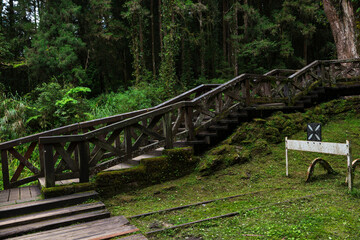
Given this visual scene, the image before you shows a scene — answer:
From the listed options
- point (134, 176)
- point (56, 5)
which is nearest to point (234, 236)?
point (134, 176)

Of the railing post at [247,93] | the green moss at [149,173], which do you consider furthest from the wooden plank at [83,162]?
the railing post at [247,93]

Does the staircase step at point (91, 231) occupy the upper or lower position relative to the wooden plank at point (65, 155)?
lower

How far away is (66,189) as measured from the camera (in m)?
5.53

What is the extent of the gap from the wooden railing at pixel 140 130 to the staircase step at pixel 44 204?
47 cm

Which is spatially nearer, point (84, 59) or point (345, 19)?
point (345, 19)

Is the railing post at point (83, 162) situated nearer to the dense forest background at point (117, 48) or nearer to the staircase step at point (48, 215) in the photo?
the staircase step at point (48, 215)

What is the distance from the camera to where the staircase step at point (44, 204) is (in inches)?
187

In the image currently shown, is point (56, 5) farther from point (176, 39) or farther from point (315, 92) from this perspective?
point (315, 92)

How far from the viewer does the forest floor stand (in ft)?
13.7

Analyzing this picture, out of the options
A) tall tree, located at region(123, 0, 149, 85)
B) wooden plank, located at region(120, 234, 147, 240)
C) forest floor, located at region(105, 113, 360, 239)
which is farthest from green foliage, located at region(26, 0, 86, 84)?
wooden plank, located at region(120, 234, 147, 240)

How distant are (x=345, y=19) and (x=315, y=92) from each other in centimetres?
477

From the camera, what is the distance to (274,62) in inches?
816

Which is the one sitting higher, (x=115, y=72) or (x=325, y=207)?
(x=115, y=72)

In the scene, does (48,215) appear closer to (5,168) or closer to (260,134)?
(5,168)
